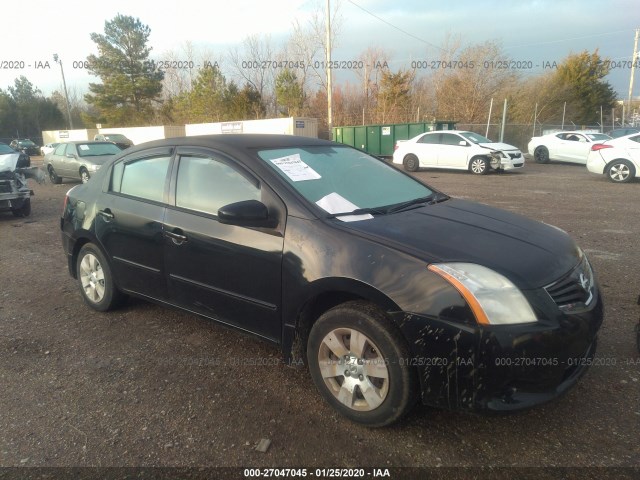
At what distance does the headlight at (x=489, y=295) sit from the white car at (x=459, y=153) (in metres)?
14.2

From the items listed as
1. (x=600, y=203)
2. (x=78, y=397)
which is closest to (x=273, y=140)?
(x=78, y=397)

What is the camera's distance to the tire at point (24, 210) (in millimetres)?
9406

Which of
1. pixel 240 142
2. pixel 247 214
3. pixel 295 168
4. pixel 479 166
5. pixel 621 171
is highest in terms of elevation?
pixel 240 142

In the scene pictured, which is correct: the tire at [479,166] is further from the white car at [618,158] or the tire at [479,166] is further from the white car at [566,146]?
the white car at [566,146]

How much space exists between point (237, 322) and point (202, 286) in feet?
1.21

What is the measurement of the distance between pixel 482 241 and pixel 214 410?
1879mm

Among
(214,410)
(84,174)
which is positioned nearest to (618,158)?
(214,410)

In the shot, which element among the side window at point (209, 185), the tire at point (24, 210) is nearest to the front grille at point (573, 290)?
the side window at point (209, 185)

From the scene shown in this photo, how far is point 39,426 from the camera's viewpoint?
8.73ft

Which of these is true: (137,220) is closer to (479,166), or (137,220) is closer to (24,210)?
(24,210)

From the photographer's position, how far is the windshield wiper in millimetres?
3142

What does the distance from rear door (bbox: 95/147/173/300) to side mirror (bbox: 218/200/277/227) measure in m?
0.88

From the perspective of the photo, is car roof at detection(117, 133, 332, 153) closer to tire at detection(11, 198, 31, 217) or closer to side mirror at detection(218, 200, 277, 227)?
side mirror at detection(218, 200, 277, 227)

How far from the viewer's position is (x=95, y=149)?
1525cm
